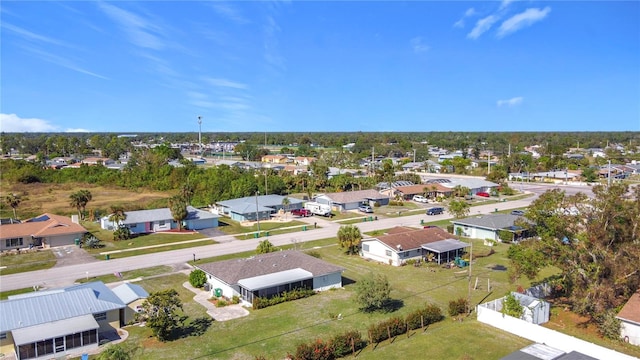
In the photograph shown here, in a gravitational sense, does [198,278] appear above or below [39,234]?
below

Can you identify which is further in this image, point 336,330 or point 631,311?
point 336,330

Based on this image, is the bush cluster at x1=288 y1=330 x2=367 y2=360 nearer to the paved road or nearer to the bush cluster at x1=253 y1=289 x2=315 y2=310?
the bush cluster at x1=253 y1=289 x2=315 y2=310

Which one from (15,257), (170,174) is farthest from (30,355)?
(170,174)

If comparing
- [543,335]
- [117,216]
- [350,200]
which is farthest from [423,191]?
[543,335]

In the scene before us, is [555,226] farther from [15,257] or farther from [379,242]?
[15,257]

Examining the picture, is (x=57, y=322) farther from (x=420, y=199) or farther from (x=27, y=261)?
(x=420, y=199)

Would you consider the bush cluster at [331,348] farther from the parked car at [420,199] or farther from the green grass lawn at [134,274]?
the parked car at [420,199]

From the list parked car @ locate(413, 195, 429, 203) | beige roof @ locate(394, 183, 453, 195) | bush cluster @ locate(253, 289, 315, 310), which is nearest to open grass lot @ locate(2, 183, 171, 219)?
beige roof @ locate(394, 183, 453, 195)
